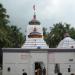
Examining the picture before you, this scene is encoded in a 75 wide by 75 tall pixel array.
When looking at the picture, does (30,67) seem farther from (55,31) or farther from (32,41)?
(55,31)

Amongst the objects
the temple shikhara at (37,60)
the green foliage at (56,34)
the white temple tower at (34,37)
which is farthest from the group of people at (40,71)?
the green foliage at (56,34)

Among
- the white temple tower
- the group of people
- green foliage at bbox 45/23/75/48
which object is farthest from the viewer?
green foliage at bbox 45/23/75/48

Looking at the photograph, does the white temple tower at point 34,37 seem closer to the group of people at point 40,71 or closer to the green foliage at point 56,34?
the group of people at point 40,71

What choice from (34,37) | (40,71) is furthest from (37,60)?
(34,37)

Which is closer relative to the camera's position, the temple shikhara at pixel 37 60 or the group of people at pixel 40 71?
the temple shikhara at pixel 37 60

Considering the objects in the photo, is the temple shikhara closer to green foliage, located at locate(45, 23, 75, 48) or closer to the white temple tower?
the white temple tower

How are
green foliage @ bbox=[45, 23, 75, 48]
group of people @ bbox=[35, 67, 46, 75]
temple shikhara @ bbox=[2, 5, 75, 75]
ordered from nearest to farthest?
temple shikhara @ bbox=[2, 5, 75, 75] → group of people @ bbox=[35, 67, 46, 75] → green foliage @ bbox=[45, 23, 75, 48]

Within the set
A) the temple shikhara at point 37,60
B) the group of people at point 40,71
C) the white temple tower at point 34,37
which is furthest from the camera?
the white temple tower at point 34,37

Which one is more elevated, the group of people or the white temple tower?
the white temple tower

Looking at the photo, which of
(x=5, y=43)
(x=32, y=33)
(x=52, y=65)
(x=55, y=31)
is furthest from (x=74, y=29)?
(x=52, y=65)

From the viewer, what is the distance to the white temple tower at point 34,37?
45.1 meters

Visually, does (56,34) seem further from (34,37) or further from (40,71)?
(40,71)

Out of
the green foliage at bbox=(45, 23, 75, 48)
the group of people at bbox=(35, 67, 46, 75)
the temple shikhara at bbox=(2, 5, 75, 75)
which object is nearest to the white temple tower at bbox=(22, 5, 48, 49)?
the group of people at bbox=(35, 67, 46, 75)

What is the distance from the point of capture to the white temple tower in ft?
148
